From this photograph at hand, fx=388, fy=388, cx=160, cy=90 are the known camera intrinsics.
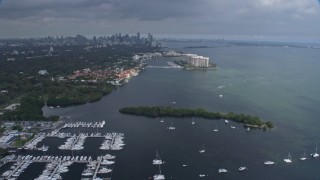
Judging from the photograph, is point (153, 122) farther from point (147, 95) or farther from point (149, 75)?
→ point (149, 75)

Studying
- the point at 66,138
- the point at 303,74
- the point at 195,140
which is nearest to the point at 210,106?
the point at 195,140

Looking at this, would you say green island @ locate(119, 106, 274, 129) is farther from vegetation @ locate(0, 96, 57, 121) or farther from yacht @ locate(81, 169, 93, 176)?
yacht @ locate(81, 169, 93, 176)

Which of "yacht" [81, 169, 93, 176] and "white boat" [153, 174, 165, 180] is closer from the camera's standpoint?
"white boat" [153, 174, 165, 180]

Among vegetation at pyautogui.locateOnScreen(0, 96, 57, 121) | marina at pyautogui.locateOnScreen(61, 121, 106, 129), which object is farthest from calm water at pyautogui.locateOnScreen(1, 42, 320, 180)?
vegetation at pyautogui.locateOnScreen(0, 96, 57, 121)

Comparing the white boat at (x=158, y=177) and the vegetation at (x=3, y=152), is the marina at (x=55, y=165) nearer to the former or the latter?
the vegetation at (x=3, y=152)

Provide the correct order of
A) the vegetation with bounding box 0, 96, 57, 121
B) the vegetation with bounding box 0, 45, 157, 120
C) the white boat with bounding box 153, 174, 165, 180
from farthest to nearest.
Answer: the vegetation with bounding box 0, 45, 157, 120, the vegetation with bounding box 0, 96, 57, 121, the white boat with bounding box 153, 174, 165, 180

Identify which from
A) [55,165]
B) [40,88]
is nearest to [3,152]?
[55,165]

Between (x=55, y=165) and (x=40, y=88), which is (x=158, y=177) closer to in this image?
(x=55, y=165)

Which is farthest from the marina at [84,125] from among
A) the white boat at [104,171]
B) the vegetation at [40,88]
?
the white boat at [104,171]
